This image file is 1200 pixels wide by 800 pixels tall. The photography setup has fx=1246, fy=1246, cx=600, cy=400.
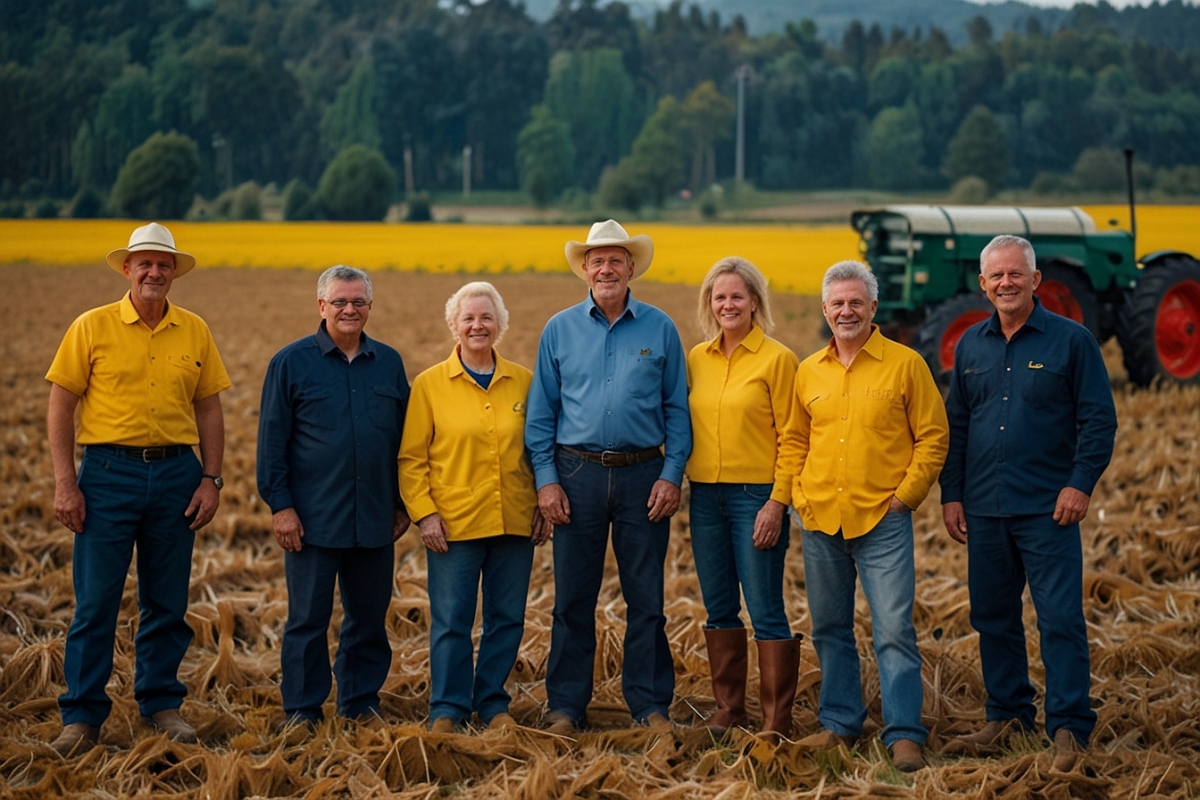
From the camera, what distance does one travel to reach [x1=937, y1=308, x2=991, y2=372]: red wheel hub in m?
8.87

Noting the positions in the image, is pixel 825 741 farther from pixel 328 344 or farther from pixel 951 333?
pixel 951 333

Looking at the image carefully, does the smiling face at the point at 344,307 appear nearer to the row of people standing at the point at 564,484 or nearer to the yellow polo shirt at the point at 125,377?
the row of people standing at the point at 564,484

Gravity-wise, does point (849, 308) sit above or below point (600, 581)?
above

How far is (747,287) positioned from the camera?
4047 mm

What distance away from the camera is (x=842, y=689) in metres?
3.98

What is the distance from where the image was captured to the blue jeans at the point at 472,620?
411 centimetres

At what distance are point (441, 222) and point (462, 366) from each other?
1384cm

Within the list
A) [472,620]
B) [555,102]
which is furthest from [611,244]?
[555,102]

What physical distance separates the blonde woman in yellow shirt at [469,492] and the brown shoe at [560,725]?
6.1 inches

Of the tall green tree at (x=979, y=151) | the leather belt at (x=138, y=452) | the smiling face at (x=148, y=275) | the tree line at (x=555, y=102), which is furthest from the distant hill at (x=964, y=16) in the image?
the leather belt at (x=138, y=452)

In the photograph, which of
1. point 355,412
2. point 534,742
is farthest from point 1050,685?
point 355,412

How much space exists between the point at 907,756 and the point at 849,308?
1367 millimetres

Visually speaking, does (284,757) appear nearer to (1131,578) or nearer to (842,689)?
(842,689)

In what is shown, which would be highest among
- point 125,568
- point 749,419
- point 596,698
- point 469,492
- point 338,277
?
point 338,277
